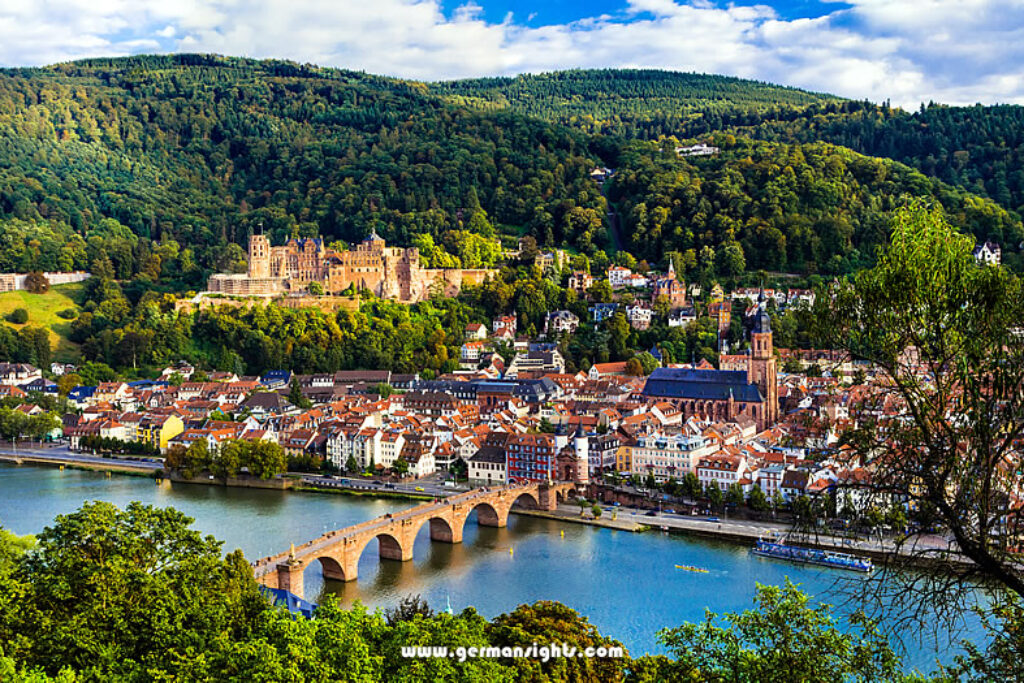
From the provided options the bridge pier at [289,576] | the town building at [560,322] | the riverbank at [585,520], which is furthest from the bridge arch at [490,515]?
the town building at [560,322]

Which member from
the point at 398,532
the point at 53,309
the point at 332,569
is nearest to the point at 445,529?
the point at 398,532

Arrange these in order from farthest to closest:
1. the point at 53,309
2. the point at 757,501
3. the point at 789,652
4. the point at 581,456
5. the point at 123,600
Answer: the point at 53,309
the point at 581,456
the point at 757,501
the point at 123,600
the point at 789,652

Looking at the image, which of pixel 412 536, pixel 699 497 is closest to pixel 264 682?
pixel 412 536

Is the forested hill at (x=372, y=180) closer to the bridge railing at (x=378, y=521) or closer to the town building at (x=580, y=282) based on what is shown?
the town building at (x=580, y=282)

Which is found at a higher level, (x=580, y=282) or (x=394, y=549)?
(x=580, y=282)

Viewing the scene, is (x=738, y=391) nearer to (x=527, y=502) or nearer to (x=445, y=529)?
(x=527, y=502)
